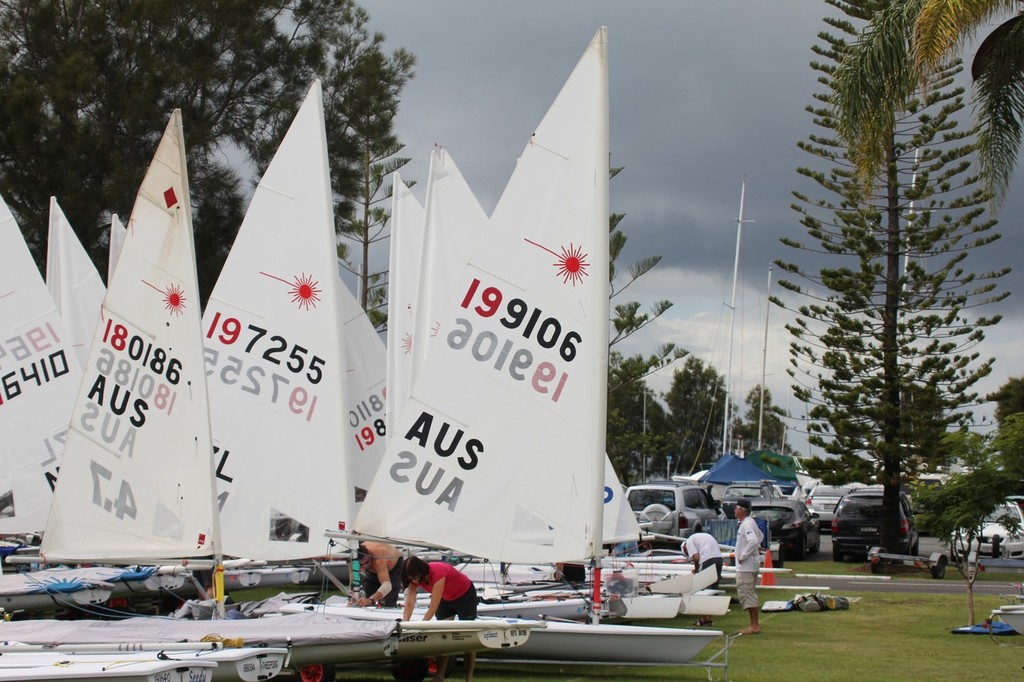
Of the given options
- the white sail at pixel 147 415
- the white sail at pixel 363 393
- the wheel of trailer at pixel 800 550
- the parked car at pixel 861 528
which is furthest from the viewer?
the wheel of trailer at pixel 800 550

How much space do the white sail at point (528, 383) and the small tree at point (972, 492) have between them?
237 inches

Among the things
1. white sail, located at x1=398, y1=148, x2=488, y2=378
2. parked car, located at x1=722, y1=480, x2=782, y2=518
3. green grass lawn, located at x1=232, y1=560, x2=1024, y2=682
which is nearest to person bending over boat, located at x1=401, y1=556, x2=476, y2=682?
green grass lawn, located at x1=232, y1=560, x2=1024, y2=682

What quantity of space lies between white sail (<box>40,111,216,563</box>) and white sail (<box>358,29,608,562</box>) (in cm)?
187

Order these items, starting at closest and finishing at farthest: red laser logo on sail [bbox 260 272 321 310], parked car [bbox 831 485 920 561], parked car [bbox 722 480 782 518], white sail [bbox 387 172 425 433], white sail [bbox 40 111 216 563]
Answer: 1. white sail [bbox 40 111 216 563]
2. red laser logo on sail [bbox 260 272 321 310]
3. white sail [bbox 387 172 425 433]
4. parked car [bbox 831 485 920 561]
5. parked car [bbox 722 480 782 518]

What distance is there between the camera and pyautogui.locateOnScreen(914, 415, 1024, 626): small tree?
575 inches

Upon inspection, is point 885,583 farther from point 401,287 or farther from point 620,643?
point 620,643

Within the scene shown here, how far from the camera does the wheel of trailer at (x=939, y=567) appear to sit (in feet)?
72.9

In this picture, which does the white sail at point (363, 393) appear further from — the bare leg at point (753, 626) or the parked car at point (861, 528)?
the parked car at point (861, 528)

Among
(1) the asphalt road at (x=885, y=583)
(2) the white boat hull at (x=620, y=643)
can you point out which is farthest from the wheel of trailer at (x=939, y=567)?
(2) the white boat hull at (x=620, y=643)

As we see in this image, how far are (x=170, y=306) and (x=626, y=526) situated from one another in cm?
671

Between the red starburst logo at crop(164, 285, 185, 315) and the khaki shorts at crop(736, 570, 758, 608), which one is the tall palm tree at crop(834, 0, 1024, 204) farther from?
the red starburst logo at crop(164, 285, 185, 315)

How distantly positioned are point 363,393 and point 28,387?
4.96 metres

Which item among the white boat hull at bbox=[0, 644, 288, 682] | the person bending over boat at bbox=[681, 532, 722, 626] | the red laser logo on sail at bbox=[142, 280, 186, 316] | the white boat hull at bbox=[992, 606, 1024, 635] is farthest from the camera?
the person bending over boat at bbox=[681, 532, 722, 626]

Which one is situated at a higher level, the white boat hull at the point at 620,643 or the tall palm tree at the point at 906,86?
the tall palm tree at the point at 906,86
